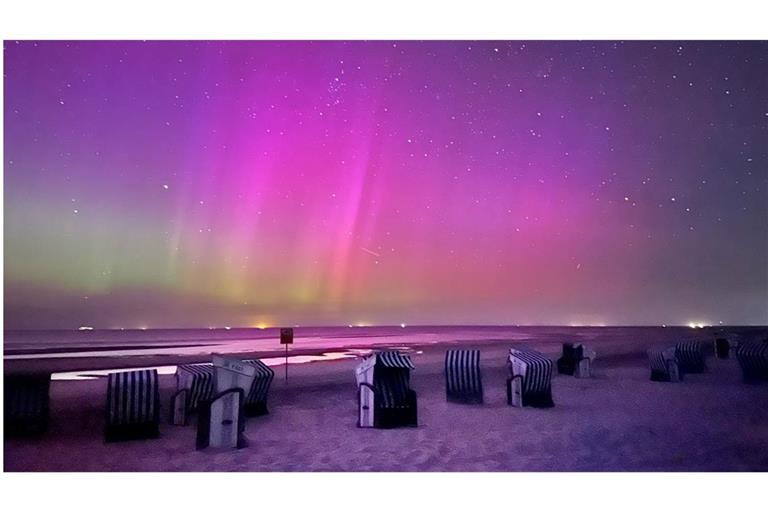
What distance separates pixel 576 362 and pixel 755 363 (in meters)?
4.90

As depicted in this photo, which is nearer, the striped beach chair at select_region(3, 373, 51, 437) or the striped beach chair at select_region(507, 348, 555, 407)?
the striped beach chair at select_region(3, 373, 51, 437)

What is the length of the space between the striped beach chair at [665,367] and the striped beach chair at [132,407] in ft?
46.3

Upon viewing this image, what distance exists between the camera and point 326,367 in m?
22.0

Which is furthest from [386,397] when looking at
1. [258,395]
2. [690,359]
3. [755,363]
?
[690,359]

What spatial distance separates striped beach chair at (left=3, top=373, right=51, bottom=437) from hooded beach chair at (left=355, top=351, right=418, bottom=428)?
552 cm

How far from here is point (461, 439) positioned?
362 inches

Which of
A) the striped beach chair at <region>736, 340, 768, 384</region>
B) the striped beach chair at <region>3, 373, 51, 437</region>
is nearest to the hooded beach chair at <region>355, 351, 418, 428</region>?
the striped beach chair at <region>3, 373, 51, 437</region>

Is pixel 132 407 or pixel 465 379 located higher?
pixel 132 407

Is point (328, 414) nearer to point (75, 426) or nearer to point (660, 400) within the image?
point (75, 426)

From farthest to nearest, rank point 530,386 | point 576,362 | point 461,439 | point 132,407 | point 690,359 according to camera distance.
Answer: point 576,362 → point 690,359 → point 530,386 → point 132,407 → point 461,439

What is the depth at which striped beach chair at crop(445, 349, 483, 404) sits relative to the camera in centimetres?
1256

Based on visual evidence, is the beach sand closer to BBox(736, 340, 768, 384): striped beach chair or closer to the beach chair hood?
the beach chair hood

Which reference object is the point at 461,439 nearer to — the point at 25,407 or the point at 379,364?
the point at 379,364
